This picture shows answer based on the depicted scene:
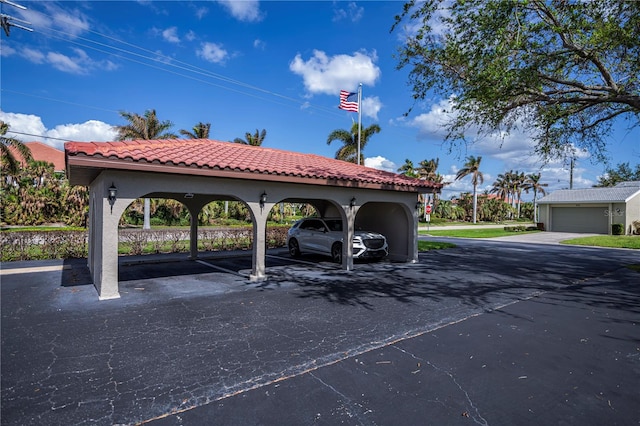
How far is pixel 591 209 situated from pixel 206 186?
3628 centimetres

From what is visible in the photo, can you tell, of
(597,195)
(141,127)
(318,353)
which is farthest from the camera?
(597,195)

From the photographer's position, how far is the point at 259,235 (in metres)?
9.16

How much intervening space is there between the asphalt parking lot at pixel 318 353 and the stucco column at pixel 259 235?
0.62 meters

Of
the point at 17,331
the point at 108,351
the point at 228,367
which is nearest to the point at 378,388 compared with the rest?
the point at 228,367

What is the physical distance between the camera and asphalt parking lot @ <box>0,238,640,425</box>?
3.20 metres

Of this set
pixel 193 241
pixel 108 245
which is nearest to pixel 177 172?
pixel 108 245

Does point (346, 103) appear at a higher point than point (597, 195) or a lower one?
higher

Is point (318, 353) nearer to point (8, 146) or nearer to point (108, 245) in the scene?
point (108, 245)

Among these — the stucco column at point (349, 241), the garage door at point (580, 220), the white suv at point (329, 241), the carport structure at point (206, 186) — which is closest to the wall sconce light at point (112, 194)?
the carport structure at point (206, 186)

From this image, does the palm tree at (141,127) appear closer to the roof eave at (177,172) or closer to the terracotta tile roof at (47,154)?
the roof eave at (177,172)

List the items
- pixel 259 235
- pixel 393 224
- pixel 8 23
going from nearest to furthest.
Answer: pixel 259 235
pixel 8 23
pixel 393 224

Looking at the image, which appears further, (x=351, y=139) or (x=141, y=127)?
(x=351, y=139)

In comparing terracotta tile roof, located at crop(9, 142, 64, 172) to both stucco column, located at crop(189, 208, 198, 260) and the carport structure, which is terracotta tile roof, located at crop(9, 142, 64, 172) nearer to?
stucco column, located at crop(189, 208, 198, 260)

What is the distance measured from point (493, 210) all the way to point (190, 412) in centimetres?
6178
